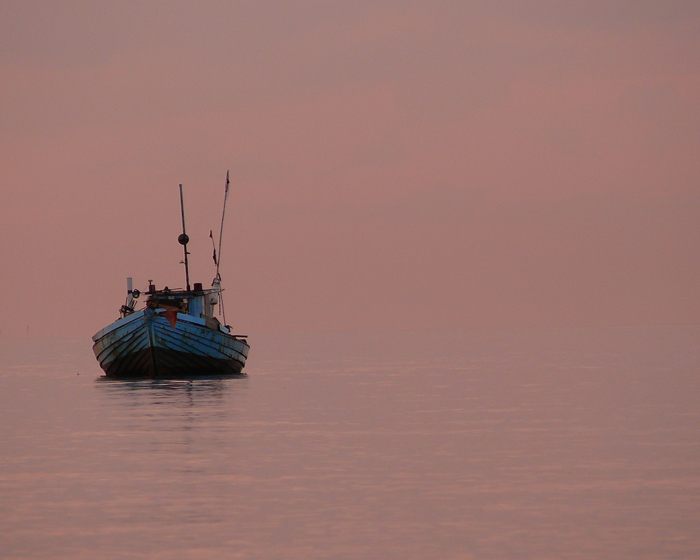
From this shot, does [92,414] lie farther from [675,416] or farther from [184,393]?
[675,416]

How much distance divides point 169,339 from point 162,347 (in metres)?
0.68

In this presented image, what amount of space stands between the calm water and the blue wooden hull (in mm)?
10434

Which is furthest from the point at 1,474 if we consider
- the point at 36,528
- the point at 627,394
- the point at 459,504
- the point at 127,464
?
the point at 627,394

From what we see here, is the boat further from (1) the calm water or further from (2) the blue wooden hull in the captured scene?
(1) the calm water

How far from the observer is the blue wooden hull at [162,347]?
6850 centimetres

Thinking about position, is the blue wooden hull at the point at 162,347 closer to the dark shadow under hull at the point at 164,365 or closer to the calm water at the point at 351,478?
the dark shadow under hull at the point at 164,365

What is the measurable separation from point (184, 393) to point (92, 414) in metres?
10.3

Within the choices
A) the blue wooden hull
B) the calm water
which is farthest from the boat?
the calm water

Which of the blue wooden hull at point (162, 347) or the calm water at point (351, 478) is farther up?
the blue wooden hull at point (162, 347)

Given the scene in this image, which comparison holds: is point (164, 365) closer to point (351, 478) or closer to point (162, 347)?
point (162, 347)

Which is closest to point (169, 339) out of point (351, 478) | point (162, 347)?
point (162, 347)

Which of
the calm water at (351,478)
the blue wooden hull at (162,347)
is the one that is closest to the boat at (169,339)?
the blue wooden hull at (162,347)

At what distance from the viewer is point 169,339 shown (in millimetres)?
69000

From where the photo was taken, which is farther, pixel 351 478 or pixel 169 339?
pixel 169 339
